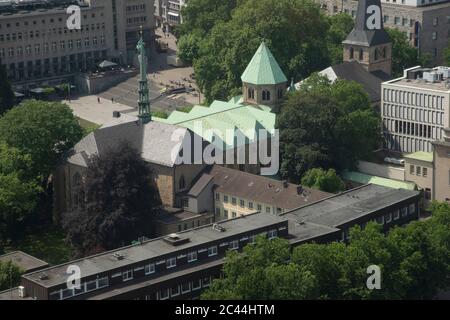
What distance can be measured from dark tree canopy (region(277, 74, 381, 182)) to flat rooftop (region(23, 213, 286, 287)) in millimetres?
22309

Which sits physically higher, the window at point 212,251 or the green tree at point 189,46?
the green tree at point 189,46

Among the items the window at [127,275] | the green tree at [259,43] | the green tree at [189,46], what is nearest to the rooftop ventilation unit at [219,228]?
the window at [127,275]

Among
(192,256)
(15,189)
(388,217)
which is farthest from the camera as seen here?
(15,189)

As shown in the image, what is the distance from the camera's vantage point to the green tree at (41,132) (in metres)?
126

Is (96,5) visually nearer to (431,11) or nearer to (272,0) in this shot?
(272,0)

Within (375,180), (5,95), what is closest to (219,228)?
(375,180)

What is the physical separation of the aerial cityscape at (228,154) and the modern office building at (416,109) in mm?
181

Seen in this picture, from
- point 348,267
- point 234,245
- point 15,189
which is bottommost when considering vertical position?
point 348,267

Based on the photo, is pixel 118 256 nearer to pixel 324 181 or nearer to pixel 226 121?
pixel 324 181

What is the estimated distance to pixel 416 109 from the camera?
13838 cm

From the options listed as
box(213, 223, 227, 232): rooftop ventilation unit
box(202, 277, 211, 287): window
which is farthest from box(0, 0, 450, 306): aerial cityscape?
box(213, 223, 227, 232): rooftop ventilation unit

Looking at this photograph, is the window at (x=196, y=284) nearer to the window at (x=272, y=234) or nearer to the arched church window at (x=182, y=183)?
the window at (x=272, y=234)

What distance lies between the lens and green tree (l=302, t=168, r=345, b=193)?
12450cm

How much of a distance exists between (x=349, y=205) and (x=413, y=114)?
2821 centimetres
